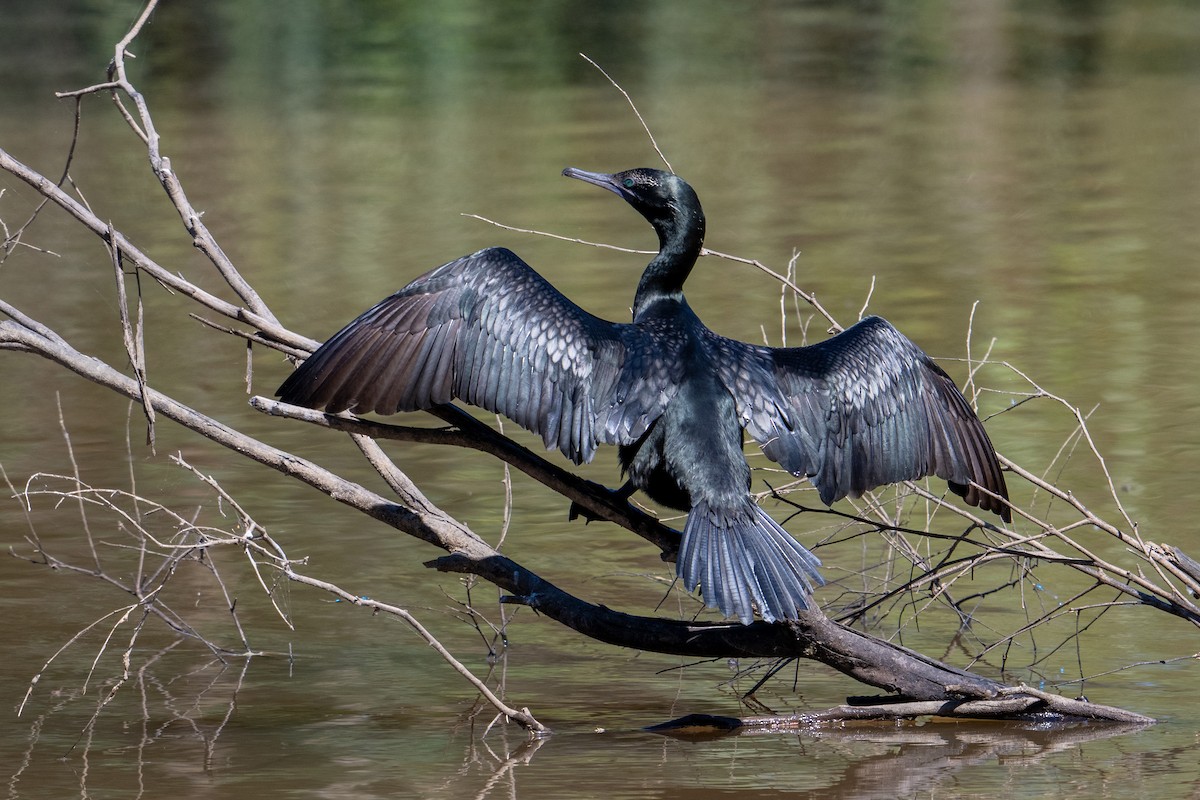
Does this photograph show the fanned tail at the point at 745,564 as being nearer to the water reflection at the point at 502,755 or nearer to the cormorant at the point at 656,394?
A: the cormorant at the point at 656,394

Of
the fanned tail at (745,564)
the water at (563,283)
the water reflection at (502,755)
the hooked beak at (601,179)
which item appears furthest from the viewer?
the hooked beak at (601,179)

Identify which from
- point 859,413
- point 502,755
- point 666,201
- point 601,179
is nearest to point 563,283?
point 601,179

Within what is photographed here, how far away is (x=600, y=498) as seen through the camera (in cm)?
430

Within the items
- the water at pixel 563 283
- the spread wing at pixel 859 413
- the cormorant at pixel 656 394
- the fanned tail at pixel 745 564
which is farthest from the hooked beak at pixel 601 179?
the water at pixel 563 283

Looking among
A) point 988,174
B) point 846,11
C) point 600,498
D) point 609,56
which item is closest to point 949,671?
point 600,498

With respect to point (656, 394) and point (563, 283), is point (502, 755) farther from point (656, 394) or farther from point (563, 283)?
point (563, 283)

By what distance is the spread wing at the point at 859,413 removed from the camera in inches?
176

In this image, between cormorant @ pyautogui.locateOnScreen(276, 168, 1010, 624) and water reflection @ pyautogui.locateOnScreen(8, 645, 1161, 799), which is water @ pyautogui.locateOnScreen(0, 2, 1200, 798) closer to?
water reflection @ pyautogui.locateOnScreen(8, 645, 1161, 799)

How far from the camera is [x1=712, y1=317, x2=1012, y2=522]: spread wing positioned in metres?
4.46

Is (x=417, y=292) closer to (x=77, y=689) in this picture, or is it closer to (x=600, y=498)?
(x=600, y=498)

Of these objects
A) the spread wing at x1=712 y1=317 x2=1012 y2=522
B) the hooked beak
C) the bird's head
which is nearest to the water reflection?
the spread wing at x1=712 y1=317 x2=1012 y2=522

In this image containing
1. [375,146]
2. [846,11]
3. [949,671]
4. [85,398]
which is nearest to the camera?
[949,671]

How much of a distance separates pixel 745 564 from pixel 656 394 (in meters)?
0.48

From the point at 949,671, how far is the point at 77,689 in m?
2.45
